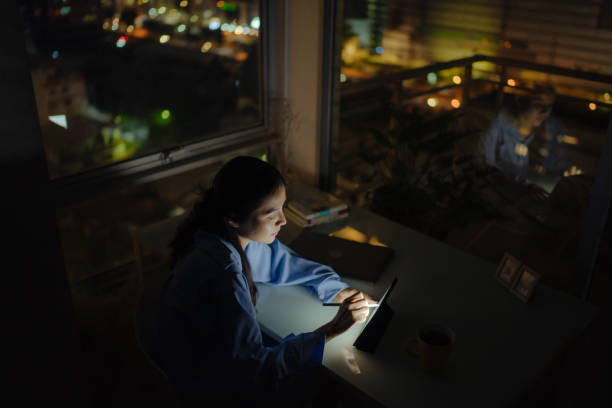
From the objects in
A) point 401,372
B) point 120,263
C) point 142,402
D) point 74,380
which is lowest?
point 142,402

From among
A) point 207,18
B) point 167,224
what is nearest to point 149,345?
point 167,224

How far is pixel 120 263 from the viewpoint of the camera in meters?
2.96

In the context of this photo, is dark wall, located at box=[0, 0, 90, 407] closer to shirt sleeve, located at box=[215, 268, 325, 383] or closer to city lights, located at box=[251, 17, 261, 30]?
shirt sleeve, located at box=[215, 268, 325, 383]

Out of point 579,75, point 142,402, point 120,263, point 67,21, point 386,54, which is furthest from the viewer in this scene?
point 120,263

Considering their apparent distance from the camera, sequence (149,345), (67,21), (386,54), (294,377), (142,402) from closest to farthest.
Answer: (149,345), (294,377), (67,21), (142,402), (386,54)

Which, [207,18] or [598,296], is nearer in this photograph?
[598,296]

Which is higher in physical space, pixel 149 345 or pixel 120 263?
pixel 149 345

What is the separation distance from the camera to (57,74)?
2.20 metres

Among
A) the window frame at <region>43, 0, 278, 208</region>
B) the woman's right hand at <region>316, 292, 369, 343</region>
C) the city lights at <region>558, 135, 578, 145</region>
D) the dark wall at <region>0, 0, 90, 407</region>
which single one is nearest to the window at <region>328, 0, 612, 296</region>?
the city lights at <region>558, 135, 578, 145</region>

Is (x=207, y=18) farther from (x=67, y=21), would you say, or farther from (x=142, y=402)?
(x=142, y=402)

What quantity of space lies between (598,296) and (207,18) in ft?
6.84

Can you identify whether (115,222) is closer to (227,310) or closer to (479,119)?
(227,310)

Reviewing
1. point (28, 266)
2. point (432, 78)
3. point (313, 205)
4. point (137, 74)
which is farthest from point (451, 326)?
point (137, 74)

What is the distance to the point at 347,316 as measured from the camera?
1656mm
